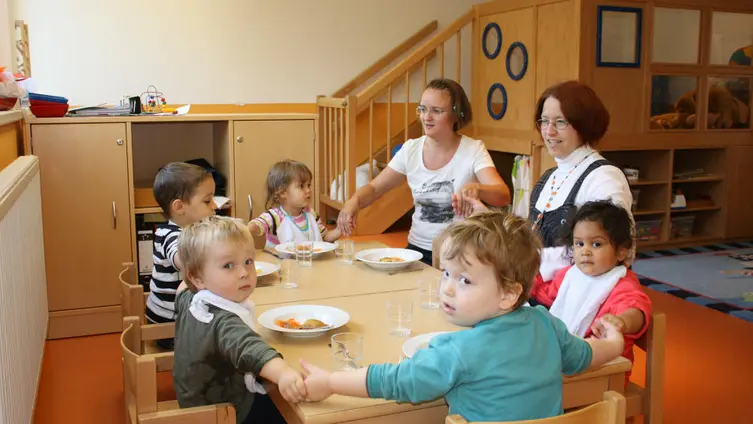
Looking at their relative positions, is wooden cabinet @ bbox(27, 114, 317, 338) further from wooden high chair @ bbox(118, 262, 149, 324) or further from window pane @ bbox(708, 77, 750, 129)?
window pane @ bbox(708, 77, 750, 129)

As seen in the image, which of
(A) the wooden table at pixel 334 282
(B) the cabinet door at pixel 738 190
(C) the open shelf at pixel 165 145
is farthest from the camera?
(B) the cabinet door at pixel 738 190

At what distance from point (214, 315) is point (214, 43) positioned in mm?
4585

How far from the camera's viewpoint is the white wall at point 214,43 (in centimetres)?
543

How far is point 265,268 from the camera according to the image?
2553 millimetres

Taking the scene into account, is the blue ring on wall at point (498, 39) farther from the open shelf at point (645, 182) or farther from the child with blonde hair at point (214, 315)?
the child with blonde hair at point (214, 315)

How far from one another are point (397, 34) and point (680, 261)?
3.16 m

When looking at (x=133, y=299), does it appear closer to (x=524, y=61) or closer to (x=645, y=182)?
(x=524, y=61)

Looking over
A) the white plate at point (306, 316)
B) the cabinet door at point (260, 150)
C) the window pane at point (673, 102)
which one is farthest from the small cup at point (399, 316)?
the window pane at point (673, 102)

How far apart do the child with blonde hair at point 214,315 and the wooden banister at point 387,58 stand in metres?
4.78

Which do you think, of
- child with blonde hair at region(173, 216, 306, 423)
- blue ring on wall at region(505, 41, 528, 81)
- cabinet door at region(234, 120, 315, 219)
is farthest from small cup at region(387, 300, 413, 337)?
blue ring on wall at region(505, 41, 528, 81)

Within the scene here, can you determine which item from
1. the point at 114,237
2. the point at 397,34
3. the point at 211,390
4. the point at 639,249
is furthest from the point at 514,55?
the point at 211,390

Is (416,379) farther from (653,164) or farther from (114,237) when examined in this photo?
(653,164)

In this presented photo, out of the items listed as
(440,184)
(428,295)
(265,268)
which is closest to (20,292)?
(265,268)

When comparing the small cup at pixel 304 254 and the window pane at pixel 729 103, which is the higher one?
the window pane at pixel 729 103
